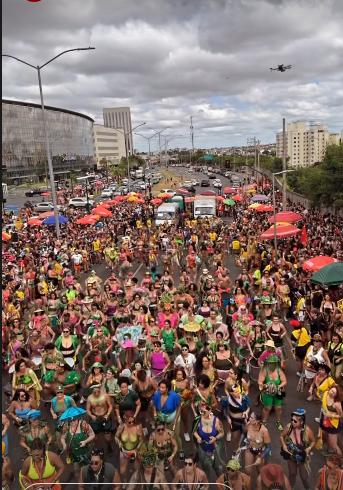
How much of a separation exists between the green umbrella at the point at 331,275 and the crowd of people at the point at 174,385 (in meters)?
0.42

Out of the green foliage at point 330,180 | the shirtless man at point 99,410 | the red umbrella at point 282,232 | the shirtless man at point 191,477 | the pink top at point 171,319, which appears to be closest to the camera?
the shirtless man at point 191,477

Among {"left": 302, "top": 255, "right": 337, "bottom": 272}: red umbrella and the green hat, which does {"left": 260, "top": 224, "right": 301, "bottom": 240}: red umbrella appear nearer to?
{"left": 302, "top": 255, "right": 337, "bottom": 272}: red umbrella

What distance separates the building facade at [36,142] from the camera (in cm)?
10100

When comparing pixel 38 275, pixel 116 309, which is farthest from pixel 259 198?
pixel 116 309

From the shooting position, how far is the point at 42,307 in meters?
10.7

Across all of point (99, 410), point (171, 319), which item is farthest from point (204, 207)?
point (99, 410)

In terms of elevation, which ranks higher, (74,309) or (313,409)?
(74,309)

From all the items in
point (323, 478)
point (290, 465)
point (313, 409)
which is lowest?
point (313, 409)

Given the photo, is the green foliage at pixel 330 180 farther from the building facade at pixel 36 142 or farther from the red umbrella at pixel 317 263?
the building facade at pixel 36 142

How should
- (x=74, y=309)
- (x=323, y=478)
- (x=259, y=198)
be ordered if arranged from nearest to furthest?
(x=323, y=478)
(x=74, y=309)
(x=259, y=198)

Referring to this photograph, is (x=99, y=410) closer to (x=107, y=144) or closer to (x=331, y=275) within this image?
(x=331, y=275)

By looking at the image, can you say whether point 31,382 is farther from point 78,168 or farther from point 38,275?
point 78,168

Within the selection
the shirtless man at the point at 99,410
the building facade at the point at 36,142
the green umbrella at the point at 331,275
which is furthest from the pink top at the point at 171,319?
the building facade at the point at 36,142

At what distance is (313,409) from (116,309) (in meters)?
4.64
